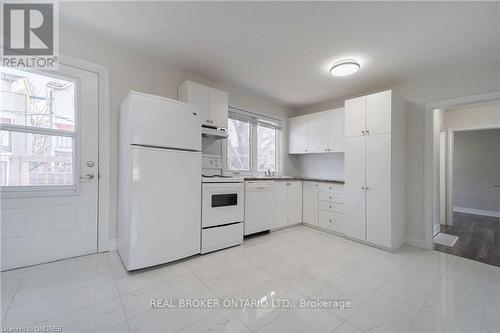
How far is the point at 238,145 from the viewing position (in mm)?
3729

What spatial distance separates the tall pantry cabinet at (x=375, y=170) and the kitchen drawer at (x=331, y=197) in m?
0.15

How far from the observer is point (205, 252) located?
2.43 m

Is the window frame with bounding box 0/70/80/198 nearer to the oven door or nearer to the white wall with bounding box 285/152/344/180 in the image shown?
the oven door

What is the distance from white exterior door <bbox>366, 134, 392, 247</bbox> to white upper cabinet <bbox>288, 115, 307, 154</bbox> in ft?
4.61

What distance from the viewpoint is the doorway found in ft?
9.63

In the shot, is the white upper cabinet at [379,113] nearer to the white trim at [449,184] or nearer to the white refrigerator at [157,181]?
the white refrigerator at [157,181]

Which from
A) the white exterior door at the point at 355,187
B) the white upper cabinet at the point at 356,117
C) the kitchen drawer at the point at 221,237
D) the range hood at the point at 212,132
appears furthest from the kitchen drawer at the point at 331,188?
the range hood at the point at 212,132

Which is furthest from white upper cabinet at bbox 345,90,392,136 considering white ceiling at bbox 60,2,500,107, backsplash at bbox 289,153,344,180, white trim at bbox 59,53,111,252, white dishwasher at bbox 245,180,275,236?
white trim at bbox 59,53,111,252

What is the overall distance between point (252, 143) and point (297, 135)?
1.02 meters

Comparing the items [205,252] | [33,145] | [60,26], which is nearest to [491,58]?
[205,252]

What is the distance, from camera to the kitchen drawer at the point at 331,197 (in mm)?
3210
